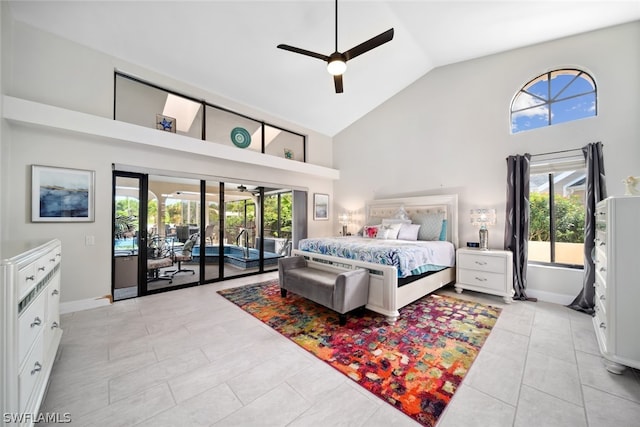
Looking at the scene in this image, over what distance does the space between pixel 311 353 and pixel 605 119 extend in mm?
4779

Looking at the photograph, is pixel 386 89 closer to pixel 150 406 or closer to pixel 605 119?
pixel 605 119

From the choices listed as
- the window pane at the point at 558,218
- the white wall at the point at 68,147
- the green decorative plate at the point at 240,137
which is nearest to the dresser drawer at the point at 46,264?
the white wall at the point at 68,147

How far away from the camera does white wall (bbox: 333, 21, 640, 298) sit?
319 centimetres

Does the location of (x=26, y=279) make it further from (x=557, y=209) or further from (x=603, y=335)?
(x=557, y=209)

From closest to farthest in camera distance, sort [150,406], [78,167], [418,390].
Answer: [150,406] → [418,390] → [78,167]

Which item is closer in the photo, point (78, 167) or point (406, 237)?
point (78, 167)

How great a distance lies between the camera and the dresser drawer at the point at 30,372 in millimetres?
1276

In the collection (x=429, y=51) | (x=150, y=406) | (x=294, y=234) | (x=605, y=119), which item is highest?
(x=429, y=51)

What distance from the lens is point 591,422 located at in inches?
60.6

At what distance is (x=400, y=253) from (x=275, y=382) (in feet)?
6.48

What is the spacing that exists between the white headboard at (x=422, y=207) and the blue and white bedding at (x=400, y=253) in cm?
42

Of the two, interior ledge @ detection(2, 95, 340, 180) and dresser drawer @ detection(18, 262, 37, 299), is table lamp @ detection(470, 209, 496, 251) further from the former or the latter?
dresser drawer @ detection(18, 262, 37, 299)

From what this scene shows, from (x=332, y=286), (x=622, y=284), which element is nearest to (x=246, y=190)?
(x=332, y=286)

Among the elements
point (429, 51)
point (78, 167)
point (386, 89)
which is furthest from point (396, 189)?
point (78, 167)
